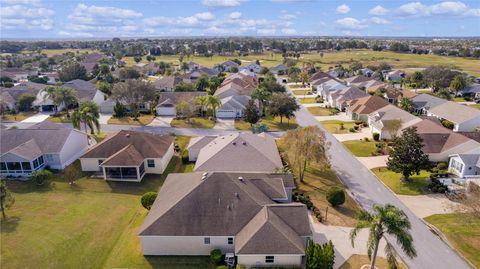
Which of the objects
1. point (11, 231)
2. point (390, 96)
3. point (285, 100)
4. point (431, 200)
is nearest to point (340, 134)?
point (285, 100)

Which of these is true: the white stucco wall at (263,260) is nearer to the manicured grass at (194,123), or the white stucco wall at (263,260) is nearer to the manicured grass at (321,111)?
the manicured grass at (194,123)

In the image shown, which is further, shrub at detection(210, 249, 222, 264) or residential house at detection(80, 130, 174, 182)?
residential house at detection(80, 130, 174, 182)

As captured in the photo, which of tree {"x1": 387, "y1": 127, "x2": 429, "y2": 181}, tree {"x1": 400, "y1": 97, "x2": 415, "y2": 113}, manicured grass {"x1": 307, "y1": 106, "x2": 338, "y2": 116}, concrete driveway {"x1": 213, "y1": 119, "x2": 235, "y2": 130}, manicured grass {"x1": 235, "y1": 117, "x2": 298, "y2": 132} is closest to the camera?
tree {"x1": 387, "y1": 127, "x2": 429, "y2": 181}

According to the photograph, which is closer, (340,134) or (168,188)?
(168,188)

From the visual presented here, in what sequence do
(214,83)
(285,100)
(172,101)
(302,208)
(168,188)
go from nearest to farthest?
(302,208)
(168,188)
(285,100)
(172,101)
(214,83)

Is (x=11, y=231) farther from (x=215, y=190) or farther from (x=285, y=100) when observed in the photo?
(x=285, y=100)

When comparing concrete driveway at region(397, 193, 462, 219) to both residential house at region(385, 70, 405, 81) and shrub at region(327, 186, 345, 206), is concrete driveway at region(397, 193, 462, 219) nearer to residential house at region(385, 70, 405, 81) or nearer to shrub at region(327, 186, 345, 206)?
shrub at region(327, 186, 345, 206)

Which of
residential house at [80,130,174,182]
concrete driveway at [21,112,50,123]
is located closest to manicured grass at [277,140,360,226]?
residential house at [80,130,174,182]
